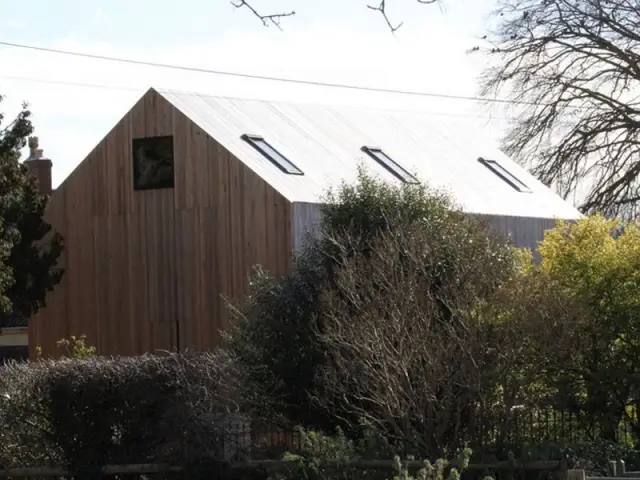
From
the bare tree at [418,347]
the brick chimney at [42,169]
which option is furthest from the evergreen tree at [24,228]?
Result: the bare tree at [418,347]

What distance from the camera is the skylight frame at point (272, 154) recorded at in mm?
26453

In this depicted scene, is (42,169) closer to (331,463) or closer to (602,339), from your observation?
(602,339)

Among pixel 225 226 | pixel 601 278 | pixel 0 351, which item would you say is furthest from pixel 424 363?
pixel 0 351

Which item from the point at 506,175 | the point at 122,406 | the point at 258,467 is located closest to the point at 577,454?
the point at 258,467

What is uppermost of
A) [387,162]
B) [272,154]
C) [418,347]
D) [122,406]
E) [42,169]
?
[42,169]

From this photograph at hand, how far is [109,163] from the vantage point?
1113 inches

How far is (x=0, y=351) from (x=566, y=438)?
26.1 metres

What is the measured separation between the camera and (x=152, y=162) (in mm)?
27594

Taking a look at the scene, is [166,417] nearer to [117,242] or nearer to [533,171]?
[117,242]

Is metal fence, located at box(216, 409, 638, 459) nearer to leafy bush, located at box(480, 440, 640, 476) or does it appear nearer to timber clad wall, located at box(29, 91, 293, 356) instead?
leafy bush, located at box(480, 440, 640, 476)

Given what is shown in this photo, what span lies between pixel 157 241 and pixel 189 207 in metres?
1.05

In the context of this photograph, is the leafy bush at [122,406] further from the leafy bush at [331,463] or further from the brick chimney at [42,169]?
the brick chimney at [42,169]

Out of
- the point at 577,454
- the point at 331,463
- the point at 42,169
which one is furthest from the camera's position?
the point at 42,169

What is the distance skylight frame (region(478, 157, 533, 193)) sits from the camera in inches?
1298
